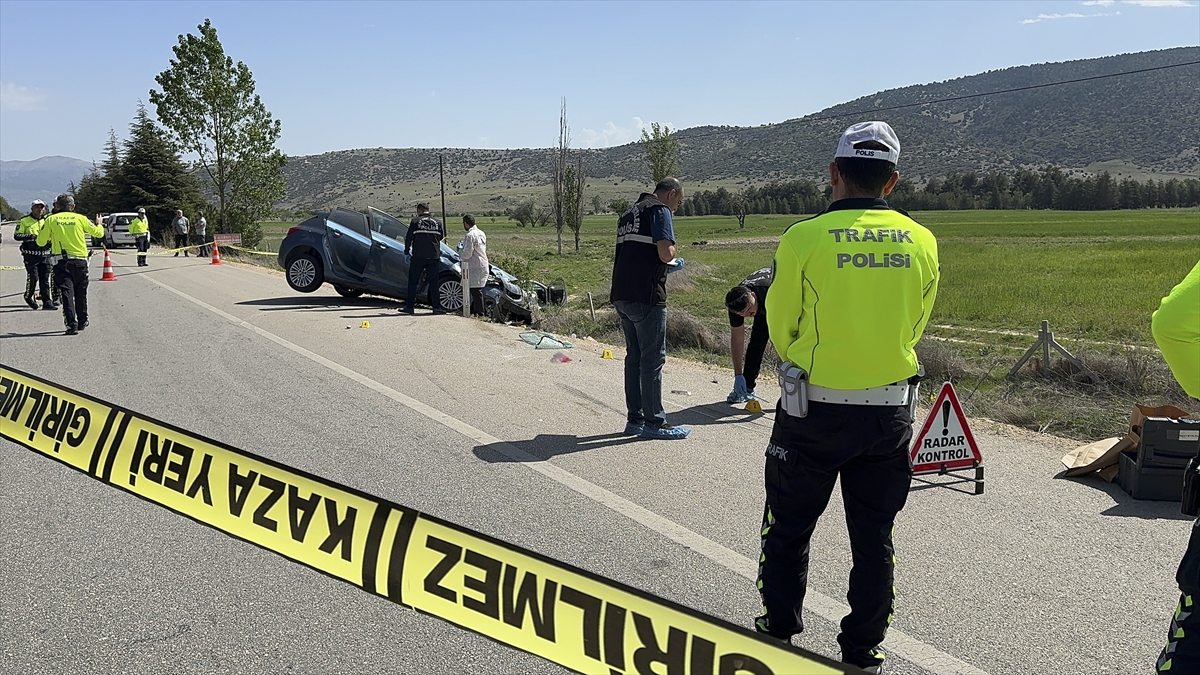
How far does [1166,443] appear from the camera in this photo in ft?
17.1

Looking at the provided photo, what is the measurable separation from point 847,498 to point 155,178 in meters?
52.7

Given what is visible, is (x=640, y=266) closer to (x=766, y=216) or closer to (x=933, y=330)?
(x=933, y=330)

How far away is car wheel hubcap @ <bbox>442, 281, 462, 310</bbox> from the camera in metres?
15.0

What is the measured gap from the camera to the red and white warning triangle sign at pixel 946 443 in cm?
553

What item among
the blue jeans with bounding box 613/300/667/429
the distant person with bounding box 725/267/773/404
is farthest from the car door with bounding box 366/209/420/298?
the blue jeans with bounding box 613/300/667/429

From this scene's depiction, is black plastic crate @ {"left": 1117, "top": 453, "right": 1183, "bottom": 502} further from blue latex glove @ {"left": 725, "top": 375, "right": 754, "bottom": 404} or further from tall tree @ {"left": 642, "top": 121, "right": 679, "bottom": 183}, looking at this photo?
tall tree @ {"left": 642, "top": 121, "right": 679, "bottom": 183}

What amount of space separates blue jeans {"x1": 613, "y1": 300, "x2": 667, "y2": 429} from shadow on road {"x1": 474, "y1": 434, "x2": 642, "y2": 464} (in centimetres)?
24

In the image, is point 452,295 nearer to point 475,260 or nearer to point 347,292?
point 475,260

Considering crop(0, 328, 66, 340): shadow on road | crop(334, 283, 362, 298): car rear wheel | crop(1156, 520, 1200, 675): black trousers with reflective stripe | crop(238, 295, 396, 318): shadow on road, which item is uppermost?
crop(1156, 520, 1200, 675): black trousers with reflective stripe

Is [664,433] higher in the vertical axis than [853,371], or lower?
lower

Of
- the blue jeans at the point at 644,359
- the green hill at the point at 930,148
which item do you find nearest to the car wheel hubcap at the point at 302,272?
the blue jeans at the point at 644,359

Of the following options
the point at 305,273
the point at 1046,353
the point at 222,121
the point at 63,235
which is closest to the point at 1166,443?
the point at 1046,353

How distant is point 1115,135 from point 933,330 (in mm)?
141597

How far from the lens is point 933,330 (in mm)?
15891
